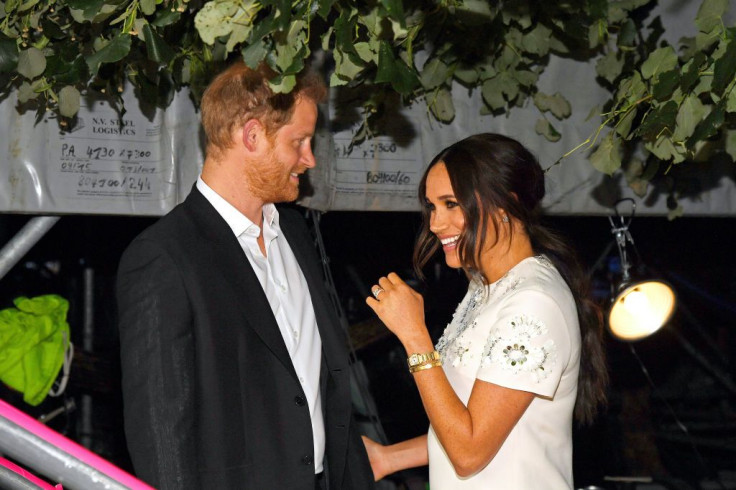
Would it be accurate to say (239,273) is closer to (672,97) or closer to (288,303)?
(288,303)

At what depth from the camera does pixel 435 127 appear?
9.25 ft

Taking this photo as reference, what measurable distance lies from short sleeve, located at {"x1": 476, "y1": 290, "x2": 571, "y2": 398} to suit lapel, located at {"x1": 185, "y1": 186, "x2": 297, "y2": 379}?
468mm

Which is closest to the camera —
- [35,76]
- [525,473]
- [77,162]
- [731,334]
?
[525,473]

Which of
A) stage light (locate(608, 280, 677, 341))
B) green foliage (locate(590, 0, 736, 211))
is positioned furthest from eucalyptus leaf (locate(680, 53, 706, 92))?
stage light (locate(608, 280, 677, 341))

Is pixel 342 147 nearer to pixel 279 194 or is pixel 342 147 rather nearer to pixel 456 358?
pixel 279 194

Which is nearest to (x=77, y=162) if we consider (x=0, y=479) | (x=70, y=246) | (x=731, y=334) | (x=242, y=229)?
(x=242, y=229)

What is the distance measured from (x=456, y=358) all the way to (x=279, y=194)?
58cm

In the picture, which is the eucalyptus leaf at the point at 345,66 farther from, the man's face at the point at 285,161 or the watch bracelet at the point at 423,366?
the watch bracelet at the point at 423,366

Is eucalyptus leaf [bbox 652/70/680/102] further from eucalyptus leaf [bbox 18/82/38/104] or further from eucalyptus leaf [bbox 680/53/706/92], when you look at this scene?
eucalyptus leaf [bbox 18/82/38/104]

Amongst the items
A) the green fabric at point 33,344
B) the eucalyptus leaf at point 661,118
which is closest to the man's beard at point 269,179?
the eucalyptus leaf at point 661,118

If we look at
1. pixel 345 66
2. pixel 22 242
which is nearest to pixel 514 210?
pixel 345 66

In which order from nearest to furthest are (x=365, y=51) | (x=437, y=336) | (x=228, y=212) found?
1. (x=365, y=51)
2. (x=228, y=212)
3. (x=437, y=336)

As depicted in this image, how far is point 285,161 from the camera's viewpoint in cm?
215

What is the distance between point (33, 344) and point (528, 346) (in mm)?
→ 2047
